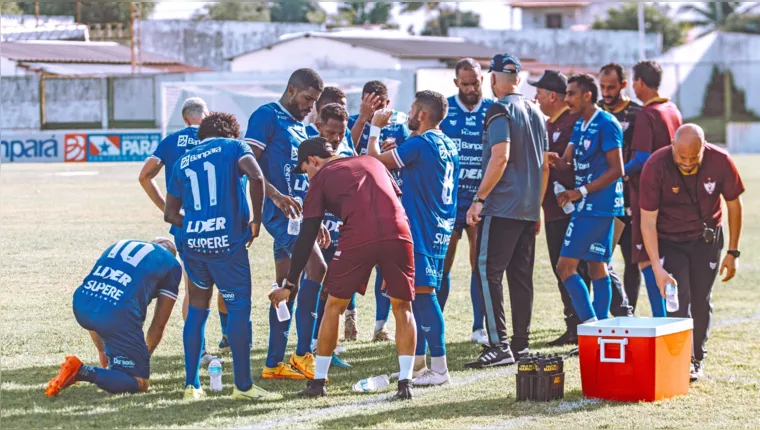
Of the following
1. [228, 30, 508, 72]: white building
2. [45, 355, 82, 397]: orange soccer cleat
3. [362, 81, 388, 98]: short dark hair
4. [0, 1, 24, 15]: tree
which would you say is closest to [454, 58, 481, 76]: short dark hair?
[362, 81, 388, 98]: short dark hair

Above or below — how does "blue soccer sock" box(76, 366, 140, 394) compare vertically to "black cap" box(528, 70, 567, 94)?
below

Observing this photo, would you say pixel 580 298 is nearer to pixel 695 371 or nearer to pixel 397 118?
pixel 695 371

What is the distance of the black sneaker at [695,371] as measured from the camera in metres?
7.51

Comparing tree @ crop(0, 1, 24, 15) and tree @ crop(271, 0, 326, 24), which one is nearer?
tree @ crop(0, 1, 24, 15)

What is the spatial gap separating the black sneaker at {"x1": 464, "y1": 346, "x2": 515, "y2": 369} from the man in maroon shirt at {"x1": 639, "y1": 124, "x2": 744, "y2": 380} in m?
1.26

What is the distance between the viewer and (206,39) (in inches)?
2404

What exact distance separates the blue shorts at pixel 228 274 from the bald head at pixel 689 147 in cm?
291

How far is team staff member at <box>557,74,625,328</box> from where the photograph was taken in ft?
28.0

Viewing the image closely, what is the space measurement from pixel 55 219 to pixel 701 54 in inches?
2205

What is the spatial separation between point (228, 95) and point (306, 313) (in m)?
27.3

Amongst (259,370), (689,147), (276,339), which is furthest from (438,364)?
(689,147)

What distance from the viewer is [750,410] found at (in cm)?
661

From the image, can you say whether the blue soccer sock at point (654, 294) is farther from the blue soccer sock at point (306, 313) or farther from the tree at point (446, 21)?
the tree at point (446, 21)

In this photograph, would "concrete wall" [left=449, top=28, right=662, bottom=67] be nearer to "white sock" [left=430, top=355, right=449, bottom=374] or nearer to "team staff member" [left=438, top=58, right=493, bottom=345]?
"team staff member" [left=438, top=58, right=493, bottom=345]
